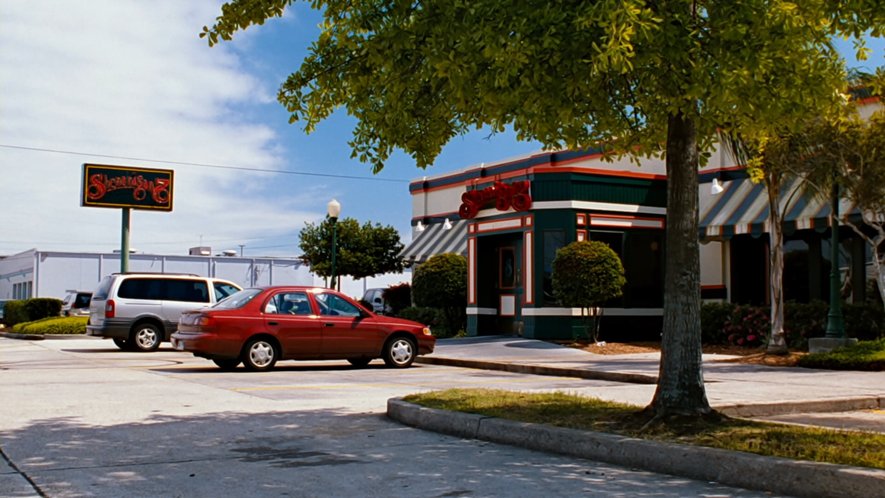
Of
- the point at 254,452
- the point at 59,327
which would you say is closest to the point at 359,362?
the point at 254,452

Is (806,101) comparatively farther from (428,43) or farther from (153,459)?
(153,459)

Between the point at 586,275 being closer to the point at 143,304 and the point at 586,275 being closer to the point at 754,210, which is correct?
the point at 754,210

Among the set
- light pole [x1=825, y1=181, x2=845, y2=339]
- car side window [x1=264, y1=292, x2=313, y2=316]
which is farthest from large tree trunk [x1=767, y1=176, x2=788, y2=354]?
car side window [x1=264, y1=292, x2=313, y2=316]

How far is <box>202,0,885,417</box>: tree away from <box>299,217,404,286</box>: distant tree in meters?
30.6

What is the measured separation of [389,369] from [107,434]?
919 cm

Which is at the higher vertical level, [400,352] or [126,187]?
[126,187]

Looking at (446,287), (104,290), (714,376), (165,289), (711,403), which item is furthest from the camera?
(446,287)

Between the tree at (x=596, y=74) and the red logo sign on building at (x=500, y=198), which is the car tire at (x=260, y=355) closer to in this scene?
the tree at (x=596, y=74)

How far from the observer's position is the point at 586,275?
2097 centimetres

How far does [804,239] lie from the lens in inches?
857

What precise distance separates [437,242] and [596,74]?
24.9m

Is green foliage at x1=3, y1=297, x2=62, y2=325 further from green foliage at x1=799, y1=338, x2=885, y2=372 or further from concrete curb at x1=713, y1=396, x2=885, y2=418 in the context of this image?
concrete curb at x1=713, y1=396, x2=885, y2=418

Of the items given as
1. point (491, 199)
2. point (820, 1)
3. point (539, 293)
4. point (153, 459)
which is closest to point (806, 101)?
point (820, 1)

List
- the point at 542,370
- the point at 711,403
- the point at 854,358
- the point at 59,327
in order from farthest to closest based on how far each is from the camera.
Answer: the point at 59,327
the point at 542,370
the point at 854,358
the point at 711,403
